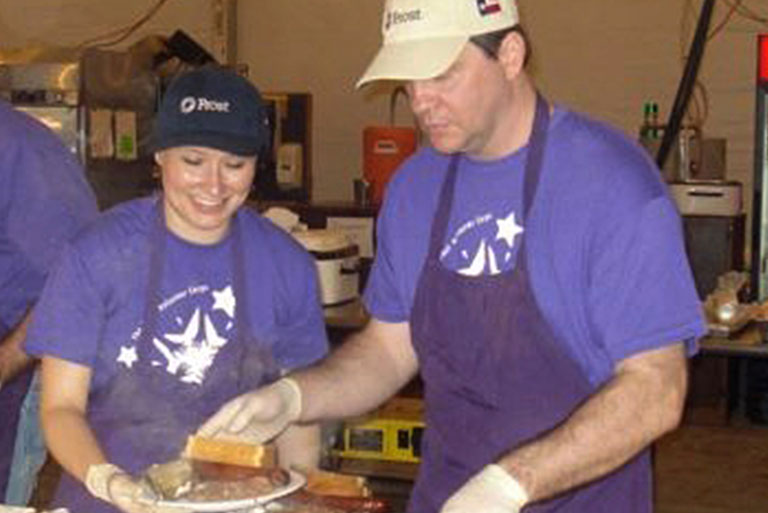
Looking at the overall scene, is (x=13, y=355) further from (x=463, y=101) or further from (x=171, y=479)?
(x=463, y=101)

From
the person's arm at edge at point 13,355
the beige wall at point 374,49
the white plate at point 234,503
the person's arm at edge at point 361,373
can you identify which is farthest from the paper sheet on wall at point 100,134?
the white plate at point 234,503

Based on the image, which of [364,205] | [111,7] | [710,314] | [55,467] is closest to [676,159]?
[364,205]

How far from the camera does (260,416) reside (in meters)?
2.25

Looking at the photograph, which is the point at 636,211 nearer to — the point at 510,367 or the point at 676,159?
the point at 510,367

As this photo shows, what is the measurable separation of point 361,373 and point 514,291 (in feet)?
1.40

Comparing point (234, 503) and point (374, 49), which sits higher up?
point (374, 49)

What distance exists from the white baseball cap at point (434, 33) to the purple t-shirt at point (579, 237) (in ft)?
0.64

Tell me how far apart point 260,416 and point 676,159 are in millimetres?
4575

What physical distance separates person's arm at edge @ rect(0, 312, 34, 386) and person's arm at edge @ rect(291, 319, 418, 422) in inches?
24.3

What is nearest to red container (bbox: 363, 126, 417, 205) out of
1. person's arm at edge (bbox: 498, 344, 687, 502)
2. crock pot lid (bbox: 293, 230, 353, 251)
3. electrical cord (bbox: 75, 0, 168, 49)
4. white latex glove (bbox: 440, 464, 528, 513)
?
crock pot lid (bbox: 293, 230, 353, 251)

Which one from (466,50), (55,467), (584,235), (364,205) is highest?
(466,50)

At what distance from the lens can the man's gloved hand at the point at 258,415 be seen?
2215 millimetres

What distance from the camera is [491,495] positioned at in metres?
1.77

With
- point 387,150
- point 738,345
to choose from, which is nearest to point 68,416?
point 738,345
